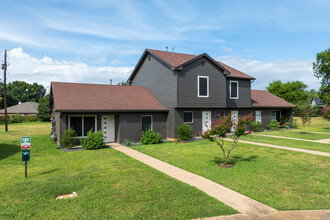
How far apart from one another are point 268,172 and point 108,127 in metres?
11.6

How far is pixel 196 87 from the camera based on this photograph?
59.9ft

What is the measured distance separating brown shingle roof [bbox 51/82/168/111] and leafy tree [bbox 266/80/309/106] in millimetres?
52513

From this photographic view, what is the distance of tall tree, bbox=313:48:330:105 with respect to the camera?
45.2m

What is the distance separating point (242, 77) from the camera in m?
22.2

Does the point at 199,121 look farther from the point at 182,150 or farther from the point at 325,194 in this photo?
the point at 325,194

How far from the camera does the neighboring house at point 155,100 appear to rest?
15.7m

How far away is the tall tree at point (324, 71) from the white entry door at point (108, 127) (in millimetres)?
44273

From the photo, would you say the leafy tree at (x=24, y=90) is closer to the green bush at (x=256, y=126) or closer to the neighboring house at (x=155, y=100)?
Answer: the neighboring house at (x=155, y=100)

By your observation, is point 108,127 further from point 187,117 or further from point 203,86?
point 203,86

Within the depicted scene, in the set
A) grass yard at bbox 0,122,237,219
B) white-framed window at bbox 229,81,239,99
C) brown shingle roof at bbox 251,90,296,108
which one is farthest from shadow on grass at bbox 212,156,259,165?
brown shingle roof at bbox 251,90,296,108

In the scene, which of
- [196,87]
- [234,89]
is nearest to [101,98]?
[196,87]

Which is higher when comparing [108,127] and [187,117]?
[187,117]

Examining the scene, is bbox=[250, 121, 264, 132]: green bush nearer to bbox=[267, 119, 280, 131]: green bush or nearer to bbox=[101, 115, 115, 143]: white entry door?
bbox=[267, 119, 280, 131]: green bush

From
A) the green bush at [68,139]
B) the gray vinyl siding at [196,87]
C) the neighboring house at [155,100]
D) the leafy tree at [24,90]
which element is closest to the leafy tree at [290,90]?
the neighboring house at [155,100]
